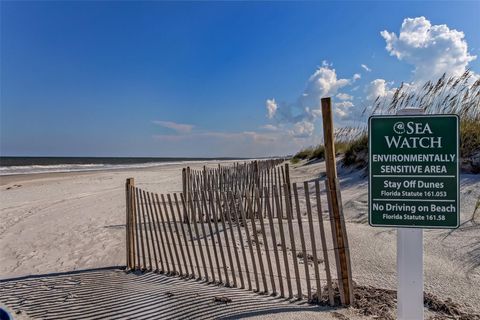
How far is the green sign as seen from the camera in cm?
239

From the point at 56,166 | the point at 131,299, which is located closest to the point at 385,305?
the point at 131,299

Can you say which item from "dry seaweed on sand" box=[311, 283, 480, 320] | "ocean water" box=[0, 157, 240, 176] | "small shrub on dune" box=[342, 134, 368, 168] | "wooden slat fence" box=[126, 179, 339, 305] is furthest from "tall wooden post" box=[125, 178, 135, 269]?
"ocean water" box=[0, 157, 240, 176]

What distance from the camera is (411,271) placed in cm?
248

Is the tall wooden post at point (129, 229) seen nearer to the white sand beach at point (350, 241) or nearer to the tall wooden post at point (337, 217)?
the white sand beach at point (350, 241)

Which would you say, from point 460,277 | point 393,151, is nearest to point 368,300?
point 460,277

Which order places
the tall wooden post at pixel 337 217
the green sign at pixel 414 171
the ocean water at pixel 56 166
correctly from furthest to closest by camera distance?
the ocean water at pixel 56 166
the tall wooden post at pixel 337 217
the green sign at pixel 414 171

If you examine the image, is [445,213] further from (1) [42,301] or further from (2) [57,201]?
(2) [57,201]

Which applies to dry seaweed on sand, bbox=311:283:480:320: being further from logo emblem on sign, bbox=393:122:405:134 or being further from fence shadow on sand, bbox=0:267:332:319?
logo emblem on sign, bbox=393:122:405:134

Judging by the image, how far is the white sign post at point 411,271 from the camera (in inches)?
97.3

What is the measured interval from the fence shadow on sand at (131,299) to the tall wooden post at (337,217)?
313 millimetres

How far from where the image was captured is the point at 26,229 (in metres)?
9.00

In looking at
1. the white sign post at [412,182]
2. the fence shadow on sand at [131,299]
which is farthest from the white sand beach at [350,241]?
the white sign post at [412,182]

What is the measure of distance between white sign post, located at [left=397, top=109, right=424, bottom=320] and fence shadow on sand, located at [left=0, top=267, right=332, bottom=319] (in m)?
1.17

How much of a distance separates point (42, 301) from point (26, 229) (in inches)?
213
